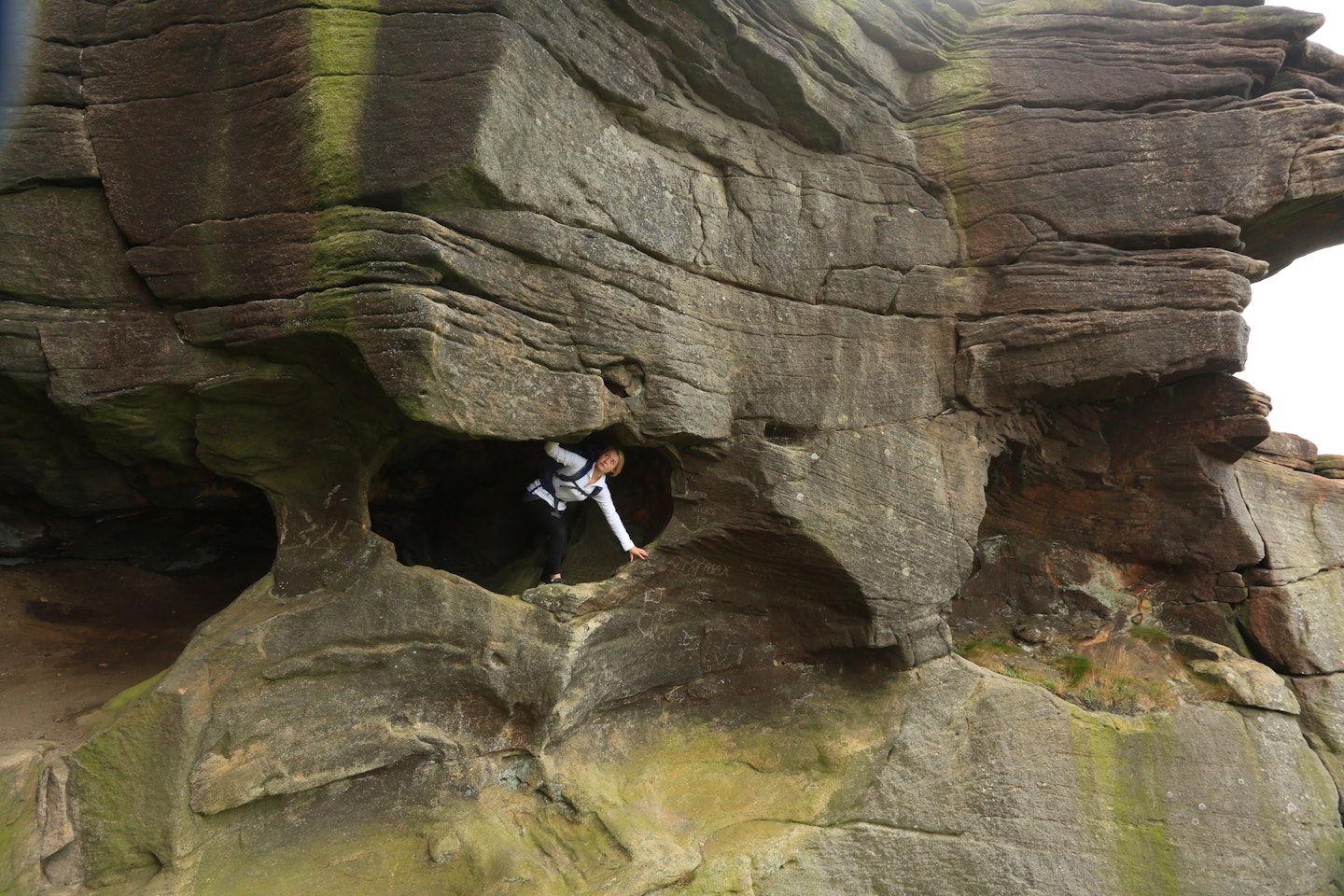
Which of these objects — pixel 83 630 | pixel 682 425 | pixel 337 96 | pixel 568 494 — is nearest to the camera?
pixel 337 96

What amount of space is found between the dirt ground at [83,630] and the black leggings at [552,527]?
3184 millimetres

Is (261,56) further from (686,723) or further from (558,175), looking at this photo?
(686,723)

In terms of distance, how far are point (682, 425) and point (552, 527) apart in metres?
1.46

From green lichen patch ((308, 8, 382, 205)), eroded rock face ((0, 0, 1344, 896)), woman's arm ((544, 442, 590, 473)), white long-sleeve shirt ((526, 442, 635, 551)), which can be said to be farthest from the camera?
white long-sleeve shirt ((526, 442, 635, 551))

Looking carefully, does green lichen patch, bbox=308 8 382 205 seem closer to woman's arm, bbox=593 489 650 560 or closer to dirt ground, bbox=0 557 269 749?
woman's arm, bbox=593 489 650 560

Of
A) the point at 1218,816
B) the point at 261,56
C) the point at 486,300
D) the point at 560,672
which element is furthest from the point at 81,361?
the point at 1218,816

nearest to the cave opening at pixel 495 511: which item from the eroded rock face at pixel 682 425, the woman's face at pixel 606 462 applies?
the eroded rock face at pixel 682 425

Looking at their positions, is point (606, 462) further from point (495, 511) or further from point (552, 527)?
point (495, 511)

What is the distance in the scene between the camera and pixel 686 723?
7.61m

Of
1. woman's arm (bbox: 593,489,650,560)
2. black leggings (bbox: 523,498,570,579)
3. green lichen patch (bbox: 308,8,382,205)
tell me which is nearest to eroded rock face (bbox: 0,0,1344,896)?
green lichen patch (bbox: 308,8,382,205)

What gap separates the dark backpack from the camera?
694 cm

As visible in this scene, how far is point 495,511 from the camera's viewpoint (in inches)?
339

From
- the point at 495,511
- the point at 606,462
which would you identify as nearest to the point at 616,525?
the point at 606,462

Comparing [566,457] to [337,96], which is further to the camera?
[566,457]
